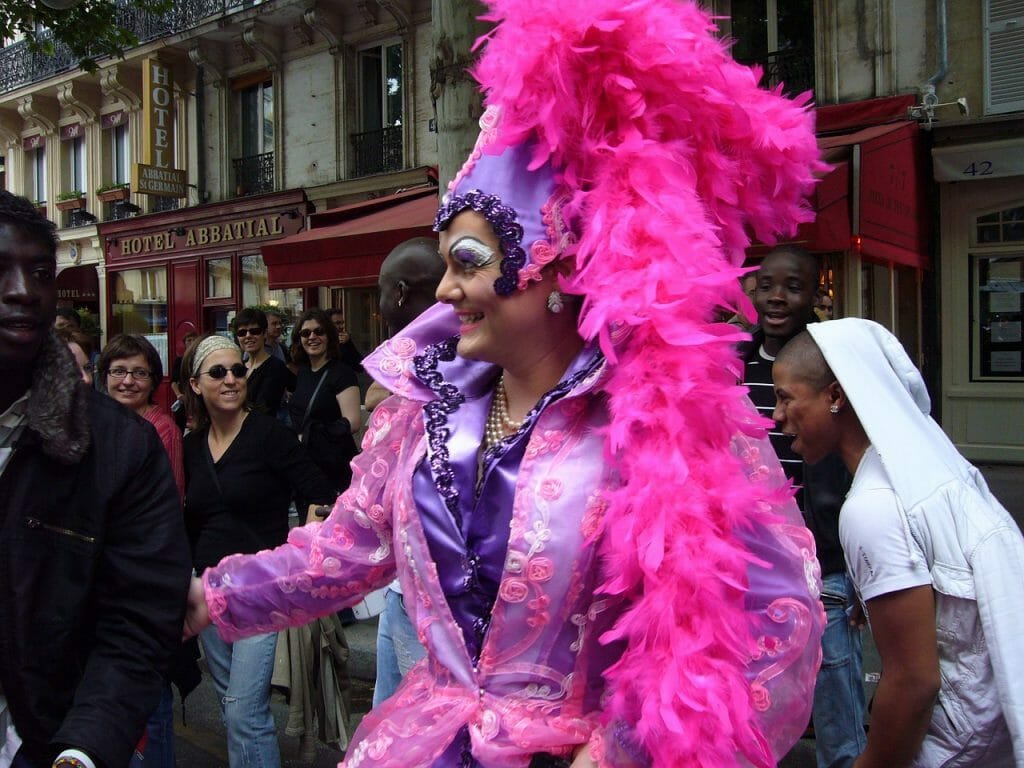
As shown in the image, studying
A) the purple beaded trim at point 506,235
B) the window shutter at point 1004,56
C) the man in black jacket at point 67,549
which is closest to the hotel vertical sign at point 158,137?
the window shutter at point 1004,56

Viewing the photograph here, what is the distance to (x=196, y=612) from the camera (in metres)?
1.95

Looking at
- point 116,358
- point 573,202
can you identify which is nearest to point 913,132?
point 116,358

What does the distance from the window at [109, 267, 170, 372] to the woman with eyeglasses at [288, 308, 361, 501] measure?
44.8ft

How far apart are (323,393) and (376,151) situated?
9.88m

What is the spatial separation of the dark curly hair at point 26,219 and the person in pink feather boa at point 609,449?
0.83 meters

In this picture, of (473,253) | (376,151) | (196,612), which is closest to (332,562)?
(196,612)

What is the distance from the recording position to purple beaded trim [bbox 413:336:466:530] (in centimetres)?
164

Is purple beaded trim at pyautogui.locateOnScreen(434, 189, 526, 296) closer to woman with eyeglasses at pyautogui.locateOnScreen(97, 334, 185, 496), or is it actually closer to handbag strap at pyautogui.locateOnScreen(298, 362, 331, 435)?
woman with eyeglasses at pyautogui.locateOnScreen(97, 334, 185, 496)

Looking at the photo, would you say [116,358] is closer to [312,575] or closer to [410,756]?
[312,575]

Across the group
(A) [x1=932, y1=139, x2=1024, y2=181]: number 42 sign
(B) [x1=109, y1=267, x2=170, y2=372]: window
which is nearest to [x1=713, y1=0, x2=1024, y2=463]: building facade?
(A) [x1=932, y1=139, x2=1024, y2=181]: number 42 sign

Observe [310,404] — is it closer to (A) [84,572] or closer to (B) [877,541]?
(A) [84,572]

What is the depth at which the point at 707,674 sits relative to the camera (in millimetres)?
1343

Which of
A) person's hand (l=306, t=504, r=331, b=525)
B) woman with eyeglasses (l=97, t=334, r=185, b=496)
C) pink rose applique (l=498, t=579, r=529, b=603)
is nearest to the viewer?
pink rose applique (l=498, t=579, r=529, b=603)

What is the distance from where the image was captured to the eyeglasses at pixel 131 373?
162 inches
